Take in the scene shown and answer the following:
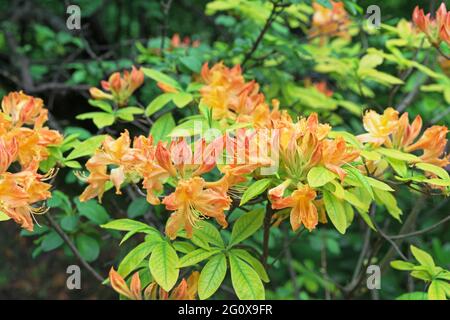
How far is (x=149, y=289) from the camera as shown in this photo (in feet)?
4.93

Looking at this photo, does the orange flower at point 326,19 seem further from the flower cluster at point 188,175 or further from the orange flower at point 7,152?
the orange flower at point 7,152

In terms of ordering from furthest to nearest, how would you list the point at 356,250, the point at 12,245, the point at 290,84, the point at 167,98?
the point at 12,245 → the point at 356,250 → the point at 290,84 → the point at 167,98

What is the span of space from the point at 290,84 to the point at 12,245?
2935 millimetres

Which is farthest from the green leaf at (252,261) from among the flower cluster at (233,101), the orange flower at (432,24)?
the orange flower at (432,24)

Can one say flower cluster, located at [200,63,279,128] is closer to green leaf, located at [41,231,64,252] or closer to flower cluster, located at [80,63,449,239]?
flower cluster, located at [80,63,449,239]

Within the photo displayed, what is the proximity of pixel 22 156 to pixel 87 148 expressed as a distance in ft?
0.58

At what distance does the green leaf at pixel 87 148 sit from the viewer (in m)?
1.71

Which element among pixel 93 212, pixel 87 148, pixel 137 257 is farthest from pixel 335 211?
pixel 93 212

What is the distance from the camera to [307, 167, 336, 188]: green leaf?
130cm

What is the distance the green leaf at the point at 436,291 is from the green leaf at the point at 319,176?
1.37 ft

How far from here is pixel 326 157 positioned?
1.36m
